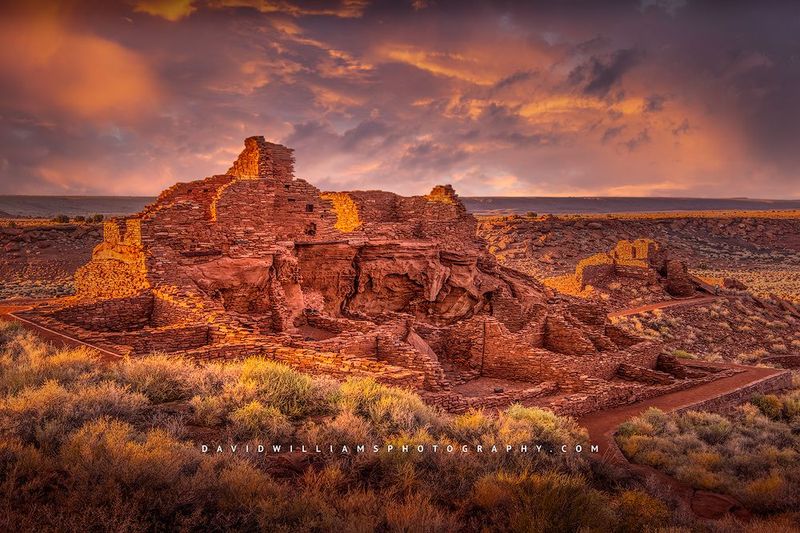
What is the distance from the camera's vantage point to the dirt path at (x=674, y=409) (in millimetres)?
7055

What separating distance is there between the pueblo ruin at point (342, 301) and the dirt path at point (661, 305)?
1021 centimetres

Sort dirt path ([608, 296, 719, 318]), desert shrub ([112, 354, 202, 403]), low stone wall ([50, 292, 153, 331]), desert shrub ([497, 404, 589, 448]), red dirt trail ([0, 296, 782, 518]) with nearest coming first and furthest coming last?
desert shrub ([112, 354, 202, 403]) → red dirt trail ([0, 296, 782, 518]) → desert shrub ([497, 404, 589, 448]) → low stone wall ([50, 292, 153, 331]) → dirt path ([608, 296, 719, 318])

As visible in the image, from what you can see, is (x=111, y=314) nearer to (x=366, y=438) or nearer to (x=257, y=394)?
(x=257, y=394)

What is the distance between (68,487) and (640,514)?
18.4 feet

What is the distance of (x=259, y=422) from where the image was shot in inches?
240

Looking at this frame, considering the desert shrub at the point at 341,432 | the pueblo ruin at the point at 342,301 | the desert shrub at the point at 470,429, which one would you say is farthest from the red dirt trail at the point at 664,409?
the desert shrub at the point at 341,432

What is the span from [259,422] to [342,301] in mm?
10469

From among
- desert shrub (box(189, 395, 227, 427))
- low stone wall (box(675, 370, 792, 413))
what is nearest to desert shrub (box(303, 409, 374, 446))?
desert shrub (box(189, 395, 227, 427))

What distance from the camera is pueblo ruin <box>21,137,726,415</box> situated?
10.8m

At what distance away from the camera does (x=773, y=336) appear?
84.8 ft

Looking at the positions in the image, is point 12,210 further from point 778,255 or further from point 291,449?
point 778,255

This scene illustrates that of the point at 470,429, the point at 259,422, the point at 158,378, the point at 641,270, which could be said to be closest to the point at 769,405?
the point at 470,429

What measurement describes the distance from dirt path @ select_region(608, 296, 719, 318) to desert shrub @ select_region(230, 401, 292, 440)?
81.4 ft

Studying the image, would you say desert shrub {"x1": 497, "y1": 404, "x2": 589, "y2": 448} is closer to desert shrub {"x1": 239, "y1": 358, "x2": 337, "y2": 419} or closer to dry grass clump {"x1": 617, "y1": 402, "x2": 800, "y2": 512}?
dry grass clump {"x1": 617, "y1": 402, "x2": 800, "y2": 512}
